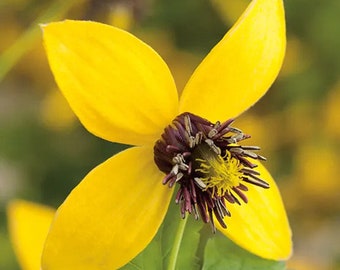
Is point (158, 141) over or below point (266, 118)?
over

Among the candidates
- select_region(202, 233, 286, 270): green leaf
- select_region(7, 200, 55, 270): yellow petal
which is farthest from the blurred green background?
select_region(202, 233, 286, 270): green leaf

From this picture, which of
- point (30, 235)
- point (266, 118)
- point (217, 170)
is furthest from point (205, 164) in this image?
point (266, 118)

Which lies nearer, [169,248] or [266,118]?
[169,248]

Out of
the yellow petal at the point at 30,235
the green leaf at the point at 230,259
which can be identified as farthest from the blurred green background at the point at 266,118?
the green leaf at the point at 230,259

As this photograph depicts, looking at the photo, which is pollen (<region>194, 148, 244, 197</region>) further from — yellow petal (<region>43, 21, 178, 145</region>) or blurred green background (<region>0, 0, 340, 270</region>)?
blurred green background (<region>0, 0, 340, 270</region>)

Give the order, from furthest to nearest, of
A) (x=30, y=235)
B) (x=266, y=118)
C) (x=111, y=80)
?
1. (x=266, y=118)
2. (x=30, y=235)
3. (x=111, y=80)

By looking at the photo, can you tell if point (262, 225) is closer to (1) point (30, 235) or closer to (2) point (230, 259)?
(2) point (230, 259)

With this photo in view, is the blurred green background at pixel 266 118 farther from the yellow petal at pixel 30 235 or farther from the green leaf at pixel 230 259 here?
the green leaf at pixel 230 259
